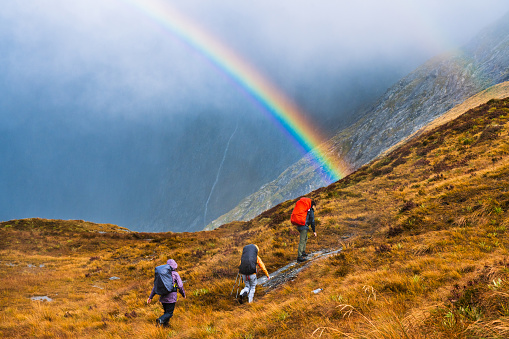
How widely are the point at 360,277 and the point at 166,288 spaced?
589 cm

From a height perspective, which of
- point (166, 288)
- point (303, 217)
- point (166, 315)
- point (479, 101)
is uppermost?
point (479, 101)

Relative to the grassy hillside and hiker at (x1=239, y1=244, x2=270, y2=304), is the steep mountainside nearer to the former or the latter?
the grassy hillside

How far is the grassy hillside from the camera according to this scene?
14.1ft

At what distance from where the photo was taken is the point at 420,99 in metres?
91.3

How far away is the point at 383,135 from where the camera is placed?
298 ft

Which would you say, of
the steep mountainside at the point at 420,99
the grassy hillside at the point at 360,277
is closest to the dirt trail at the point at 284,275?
the grassy hillside at the point at 360,277

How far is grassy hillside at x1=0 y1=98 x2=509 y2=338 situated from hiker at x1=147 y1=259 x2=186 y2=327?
482 millimetres

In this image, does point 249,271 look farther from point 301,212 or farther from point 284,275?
point 301,212

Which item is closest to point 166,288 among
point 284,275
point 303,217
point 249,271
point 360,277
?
point 249,271

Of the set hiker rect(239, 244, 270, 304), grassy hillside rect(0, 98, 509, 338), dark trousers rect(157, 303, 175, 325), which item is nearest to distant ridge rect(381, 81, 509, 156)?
grassy hillside rect(0, 98, 509, 338)

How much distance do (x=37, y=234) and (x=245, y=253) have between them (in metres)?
37.6

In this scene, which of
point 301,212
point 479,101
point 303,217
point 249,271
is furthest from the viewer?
point 479,101

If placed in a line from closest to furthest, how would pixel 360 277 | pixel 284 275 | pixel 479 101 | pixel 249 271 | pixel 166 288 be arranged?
pixel 360 277, pixel 166 288, pixel 249 271, pixel 284 275, pixel 479 101

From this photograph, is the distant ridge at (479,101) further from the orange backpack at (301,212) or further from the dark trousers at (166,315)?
the dark trousers at (166,315)
